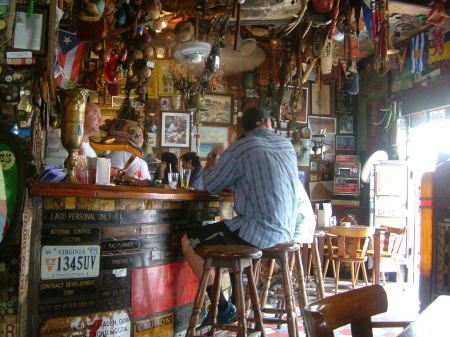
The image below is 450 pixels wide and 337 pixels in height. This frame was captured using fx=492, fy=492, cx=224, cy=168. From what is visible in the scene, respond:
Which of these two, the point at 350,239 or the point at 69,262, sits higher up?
the point at 69,262

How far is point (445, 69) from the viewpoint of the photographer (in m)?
6.62

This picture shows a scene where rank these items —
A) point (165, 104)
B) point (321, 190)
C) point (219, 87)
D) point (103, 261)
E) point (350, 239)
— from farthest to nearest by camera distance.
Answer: point (321, 190)
point (219, 87)
point (165, 104)
point (350, 239)
point (103, 261)

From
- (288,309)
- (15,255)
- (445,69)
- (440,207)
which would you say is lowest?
(288,309)

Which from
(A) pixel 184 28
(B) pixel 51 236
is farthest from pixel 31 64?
(A) pixel 184 28

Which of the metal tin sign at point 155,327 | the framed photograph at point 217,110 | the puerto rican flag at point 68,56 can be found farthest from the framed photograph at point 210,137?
the metal tin sign at point 155,327

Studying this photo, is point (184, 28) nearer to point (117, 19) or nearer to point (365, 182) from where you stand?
point (117, 19)

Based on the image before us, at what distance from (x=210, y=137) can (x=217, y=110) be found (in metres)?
0.47

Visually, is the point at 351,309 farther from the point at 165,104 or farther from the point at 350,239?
the point at 165,104

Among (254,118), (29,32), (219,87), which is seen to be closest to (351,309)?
(29,32)

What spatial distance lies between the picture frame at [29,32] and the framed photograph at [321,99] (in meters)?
6.72

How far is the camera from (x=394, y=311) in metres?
5.23

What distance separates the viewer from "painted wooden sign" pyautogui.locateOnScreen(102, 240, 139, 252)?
8.88 feet

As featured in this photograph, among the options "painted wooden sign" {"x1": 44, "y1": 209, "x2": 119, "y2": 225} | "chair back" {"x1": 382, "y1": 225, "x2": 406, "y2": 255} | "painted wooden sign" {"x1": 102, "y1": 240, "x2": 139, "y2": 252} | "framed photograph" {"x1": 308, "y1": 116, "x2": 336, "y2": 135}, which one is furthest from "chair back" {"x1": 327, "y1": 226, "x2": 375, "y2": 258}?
"painted wooden sign" {"x1": 44, "y1": 209, "x2": 119, "y2": 225}

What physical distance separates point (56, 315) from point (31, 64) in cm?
127
